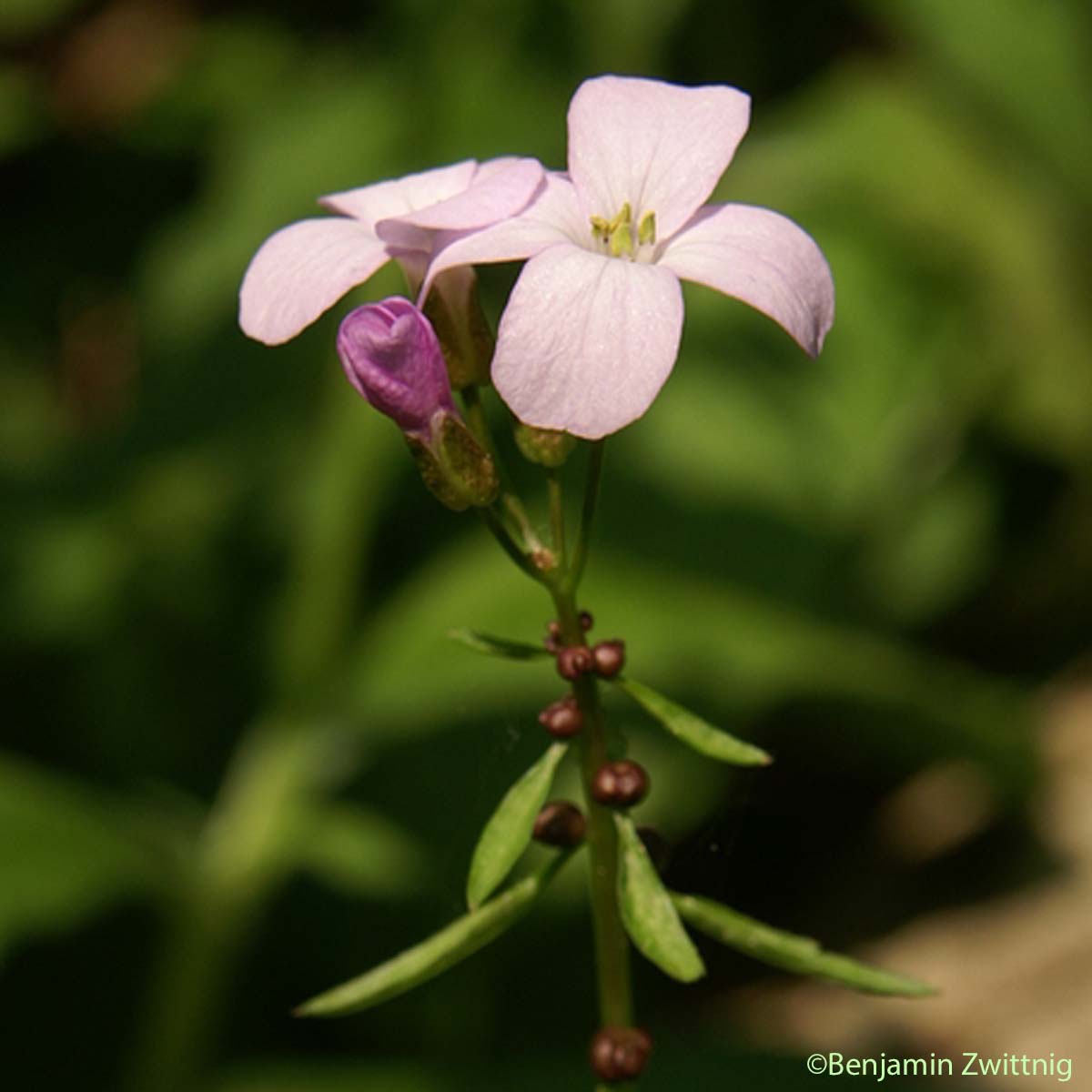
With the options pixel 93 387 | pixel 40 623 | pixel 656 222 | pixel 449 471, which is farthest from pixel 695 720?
pixel 93 387

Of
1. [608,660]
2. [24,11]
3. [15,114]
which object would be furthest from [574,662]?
[15,114]

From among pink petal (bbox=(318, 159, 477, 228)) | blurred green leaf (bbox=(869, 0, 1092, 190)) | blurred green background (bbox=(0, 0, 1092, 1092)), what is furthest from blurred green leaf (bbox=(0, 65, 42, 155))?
pink petal (bbox=(318, 159, 477, 228))

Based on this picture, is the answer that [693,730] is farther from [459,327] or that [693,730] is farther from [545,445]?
[459,327]

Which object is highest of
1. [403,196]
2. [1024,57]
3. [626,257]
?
[1024,57]

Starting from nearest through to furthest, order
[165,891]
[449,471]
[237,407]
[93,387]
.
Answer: [449,471]
[165,891]
[237,407]
[93,387]

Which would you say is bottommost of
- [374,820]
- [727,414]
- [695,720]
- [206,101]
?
[695,720]

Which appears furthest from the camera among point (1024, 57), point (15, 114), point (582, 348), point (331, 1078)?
point (15, 114)

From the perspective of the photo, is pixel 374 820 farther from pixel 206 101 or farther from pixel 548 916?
pixel 206 101
